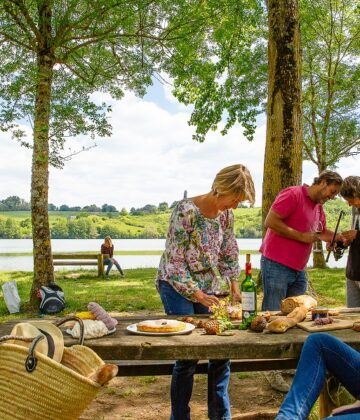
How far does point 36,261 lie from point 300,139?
497cm

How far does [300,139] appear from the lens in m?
7.25

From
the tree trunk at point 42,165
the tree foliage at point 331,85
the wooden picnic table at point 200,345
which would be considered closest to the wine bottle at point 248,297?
the wooden picnic table at point 200,345

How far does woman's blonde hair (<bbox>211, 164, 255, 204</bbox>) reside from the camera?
3088 millimetres

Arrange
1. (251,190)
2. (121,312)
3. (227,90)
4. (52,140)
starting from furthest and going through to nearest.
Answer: (227,90) < (52,140) < (121,312) < (251,190)

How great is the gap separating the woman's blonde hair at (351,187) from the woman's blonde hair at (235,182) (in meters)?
1.30

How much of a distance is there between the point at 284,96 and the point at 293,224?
3.28 meters

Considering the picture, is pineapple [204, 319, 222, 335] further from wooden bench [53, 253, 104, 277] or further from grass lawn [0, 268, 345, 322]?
wooden bench [53, 253, 104, 277]

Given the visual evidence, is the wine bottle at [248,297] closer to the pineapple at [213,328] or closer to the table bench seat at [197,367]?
the pineapple at [213,328]

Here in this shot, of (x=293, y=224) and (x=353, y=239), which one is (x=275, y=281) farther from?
(x=353, y=239)

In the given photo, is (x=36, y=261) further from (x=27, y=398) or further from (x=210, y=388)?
(x=27, y=398)

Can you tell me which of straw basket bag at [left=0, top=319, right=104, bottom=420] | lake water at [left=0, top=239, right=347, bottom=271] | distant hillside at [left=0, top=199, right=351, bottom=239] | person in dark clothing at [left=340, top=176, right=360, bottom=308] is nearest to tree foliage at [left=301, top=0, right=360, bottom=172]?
lake water at [left=0, top=239, right=347, bottom=271]

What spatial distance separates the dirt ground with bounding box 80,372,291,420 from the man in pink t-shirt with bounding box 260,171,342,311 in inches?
32.1

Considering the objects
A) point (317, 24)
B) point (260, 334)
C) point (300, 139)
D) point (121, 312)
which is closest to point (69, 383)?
point (260, 334)

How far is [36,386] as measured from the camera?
1957 millimetres
